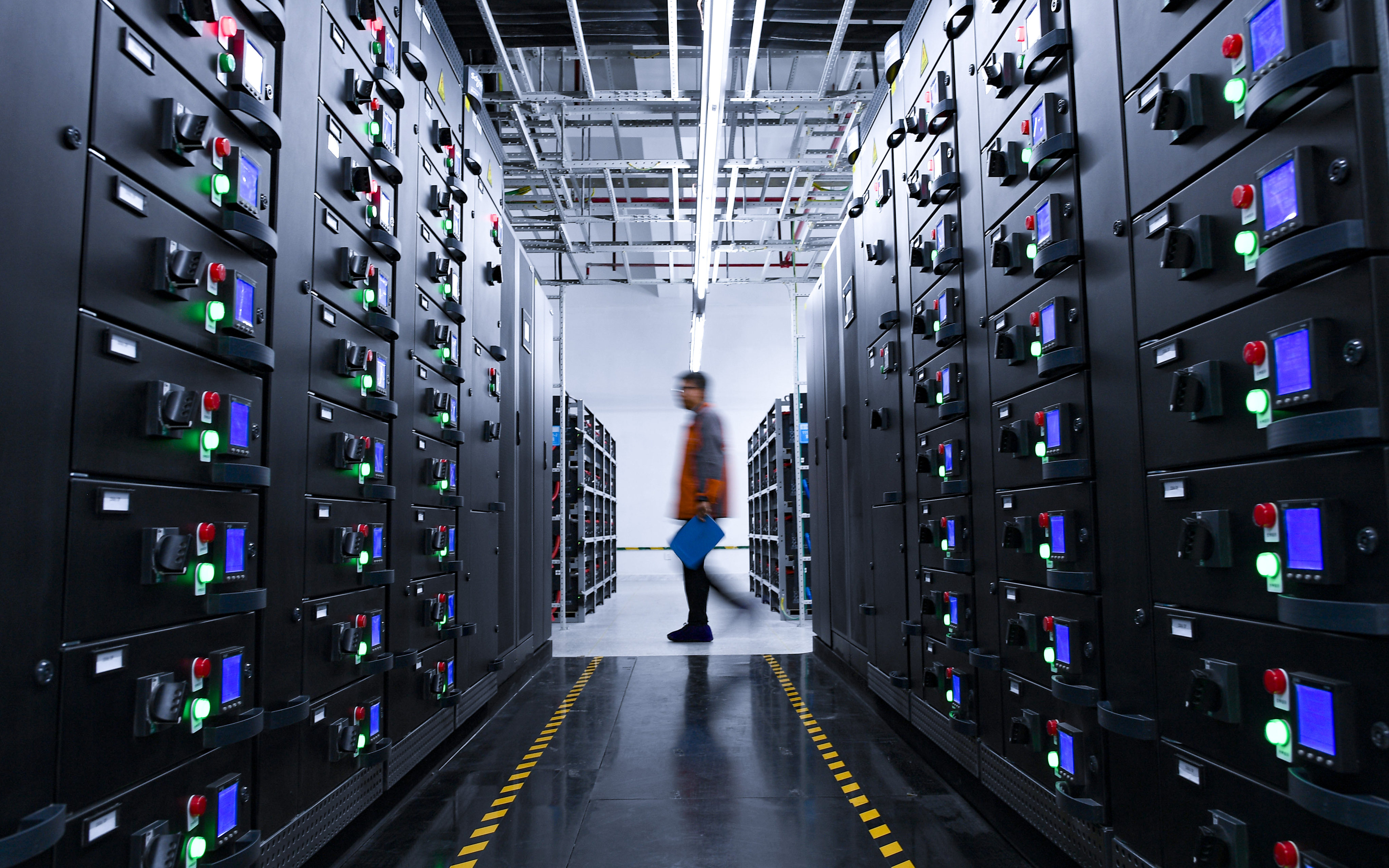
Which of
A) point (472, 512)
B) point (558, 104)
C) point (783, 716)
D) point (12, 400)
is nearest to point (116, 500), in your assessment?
point (12, 400)

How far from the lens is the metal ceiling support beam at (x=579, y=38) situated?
538 centimetres

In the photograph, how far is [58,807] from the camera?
1667 mm

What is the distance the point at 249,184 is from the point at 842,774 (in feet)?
10.8

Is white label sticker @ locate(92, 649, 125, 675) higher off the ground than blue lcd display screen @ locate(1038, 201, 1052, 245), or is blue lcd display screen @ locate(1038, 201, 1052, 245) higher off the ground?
blue lcd display screen @ locate(1038, 201, 1052, 245)

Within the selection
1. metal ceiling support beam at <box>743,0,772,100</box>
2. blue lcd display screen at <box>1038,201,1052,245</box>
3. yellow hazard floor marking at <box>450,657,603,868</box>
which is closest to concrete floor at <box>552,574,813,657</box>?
yellow hazard floor marking at <box>450,657,603,868</box>

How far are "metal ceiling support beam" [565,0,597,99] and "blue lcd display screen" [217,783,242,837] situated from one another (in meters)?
4.71

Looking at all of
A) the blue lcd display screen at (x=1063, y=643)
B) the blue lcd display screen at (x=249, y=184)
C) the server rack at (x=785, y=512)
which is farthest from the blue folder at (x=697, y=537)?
the blue lcd display screen at (x=249, y=184)

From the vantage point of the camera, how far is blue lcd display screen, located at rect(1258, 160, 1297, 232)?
5.37 ft

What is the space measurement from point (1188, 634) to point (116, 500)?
8.18 ft

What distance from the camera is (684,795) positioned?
11.9ft

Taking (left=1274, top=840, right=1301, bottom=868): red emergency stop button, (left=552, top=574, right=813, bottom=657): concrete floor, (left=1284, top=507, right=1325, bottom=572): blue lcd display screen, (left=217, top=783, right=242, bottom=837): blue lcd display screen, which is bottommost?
(left=552, top=574, right=813, bottom=657): concrete floor

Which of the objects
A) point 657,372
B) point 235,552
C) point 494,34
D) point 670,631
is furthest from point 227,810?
point 657,372

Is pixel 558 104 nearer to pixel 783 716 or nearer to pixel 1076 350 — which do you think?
pixel 783 716

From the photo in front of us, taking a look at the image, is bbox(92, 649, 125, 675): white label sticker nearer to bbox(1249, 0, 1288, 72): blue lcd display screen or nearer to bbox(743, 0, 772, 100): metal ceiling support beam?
bbox(1249, 0, 1288, 72): blue lcd display screen
